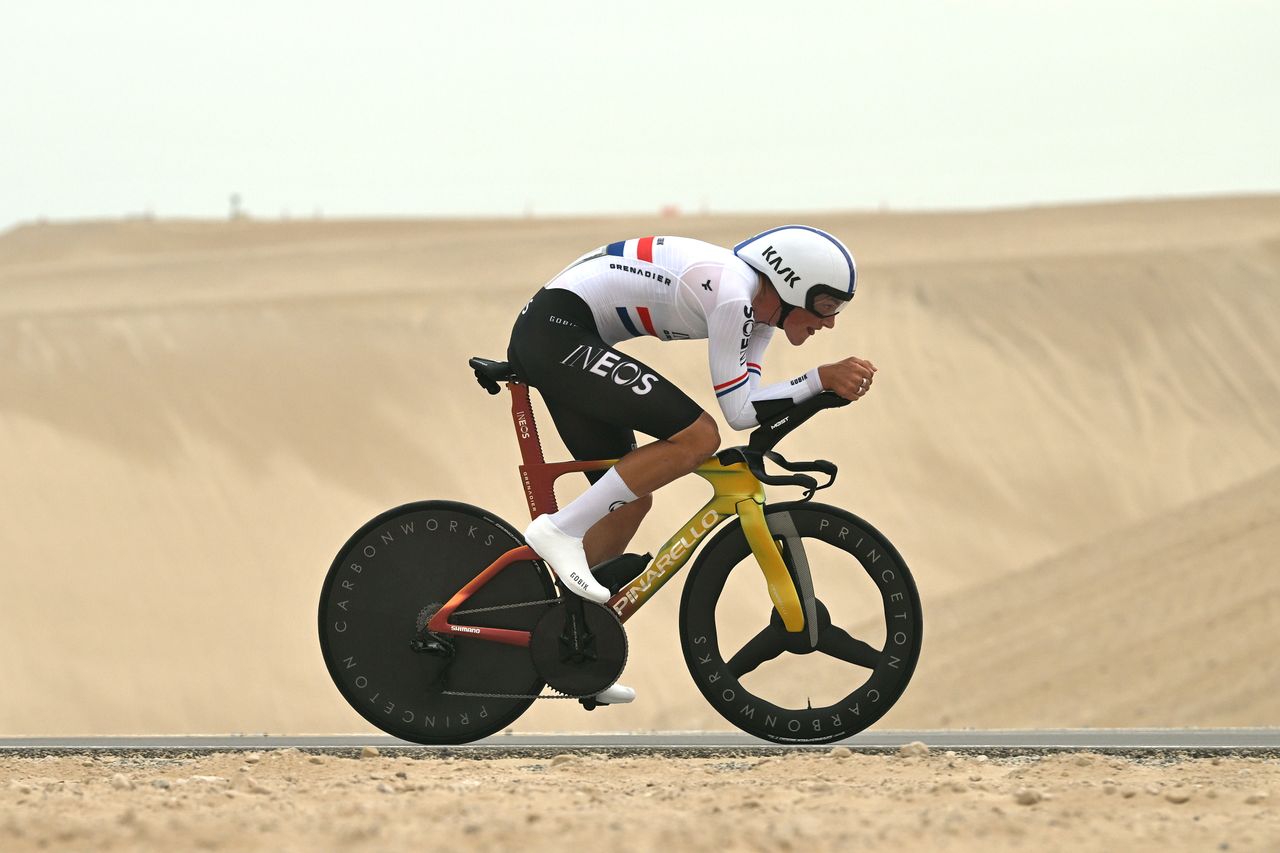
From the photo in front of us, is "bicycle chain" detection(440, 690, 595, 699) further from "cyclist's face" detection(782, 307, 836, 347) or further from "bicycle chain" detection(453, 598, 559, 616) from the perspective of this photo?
"cyclist's face" detection(782, 307, 836, 347)

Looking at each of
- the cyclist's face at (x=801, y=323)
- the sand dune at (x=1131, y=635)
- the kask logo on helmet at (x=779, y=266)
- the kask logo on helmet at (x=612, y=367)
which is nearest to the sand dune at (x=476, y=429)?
the sand dune at (x=1131, y=635)

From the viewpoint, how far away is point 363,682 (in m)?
6.53

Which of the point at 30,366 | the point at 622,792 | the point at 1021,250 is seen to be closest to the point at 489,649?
the point at 622,792

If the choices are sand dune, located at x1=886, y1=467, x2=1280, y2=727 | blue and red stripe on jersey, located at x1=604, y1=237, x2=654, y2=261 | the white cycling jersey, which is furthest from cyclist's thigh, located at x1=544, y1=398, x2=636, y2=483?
sand dune, located at x1=886, y1=467, x2=1280, y2=727

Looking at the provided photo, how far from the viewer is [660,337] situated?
619 cm

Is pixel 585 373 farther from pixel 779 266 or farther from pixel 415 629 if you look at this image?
pixel 415 629

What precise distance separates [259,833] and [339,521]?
1975 cm

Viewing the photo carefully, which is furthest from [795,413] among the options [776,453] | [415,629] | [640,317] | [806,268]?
[415,629]

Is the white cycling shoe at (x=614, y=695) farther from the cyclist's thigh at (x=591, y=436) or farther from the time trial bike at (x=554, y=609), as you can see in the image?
the cyclist's thigh at (x=591, y=436)

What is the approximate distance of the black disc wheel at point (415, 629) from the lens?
21.3ft

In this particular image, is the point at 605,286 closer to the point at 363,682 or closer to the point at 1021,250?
the point at 363,682

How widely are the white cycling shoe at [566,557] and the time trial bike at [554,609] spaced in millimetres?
81

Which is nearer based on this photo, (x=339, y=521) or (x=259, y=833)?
(x=259, y=833)

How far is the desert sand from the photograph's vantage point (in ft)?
15.3
